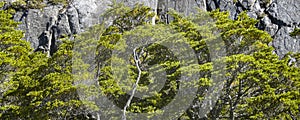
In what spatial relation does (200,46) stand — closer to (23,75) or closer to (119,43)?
(119,43)

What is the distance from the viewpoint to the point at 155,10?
3048 centimetres

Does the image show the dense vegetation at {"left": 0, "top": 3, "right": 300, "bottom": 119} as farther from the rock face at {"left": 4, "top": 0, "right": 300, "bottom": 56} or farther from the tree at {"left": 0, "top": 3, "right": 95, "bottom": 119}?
the rock face at {"left": 4, "top": 0, "right": 300, "bottom": 56}

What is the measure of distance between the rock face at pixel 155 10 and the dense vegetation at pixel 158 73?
42.7ft

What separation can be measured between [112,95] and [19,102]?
12.0 feet

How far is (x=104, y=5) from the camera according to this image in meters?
29.7

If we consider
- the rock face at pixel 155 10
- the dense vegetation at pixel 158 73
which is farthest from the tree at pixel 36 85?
the rock face at pixel 155 10

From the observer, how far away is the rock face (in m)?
29.2

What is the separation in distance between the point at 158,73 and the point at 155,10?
624 inches

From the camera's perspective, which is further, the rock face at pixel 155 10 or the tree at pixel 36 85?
the rock face at pixel 155 10

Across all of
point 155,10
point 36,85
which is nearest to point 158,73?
point 36,85

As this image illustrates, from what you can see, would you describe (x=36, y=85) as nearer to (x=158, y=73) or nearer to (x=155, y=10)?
(x=158, y=73)

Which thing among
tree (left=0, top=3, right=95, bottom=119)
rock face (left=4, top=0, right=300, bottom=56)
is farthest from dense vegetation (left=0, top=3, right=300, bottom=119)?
rock face (left=4, top=0, right=300, bottom=56)

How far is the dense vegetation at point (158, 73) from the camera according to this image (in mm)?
14117

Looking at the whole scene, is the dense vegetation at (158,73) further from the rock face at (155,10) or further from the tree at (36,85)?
the rock face at (155,10)
